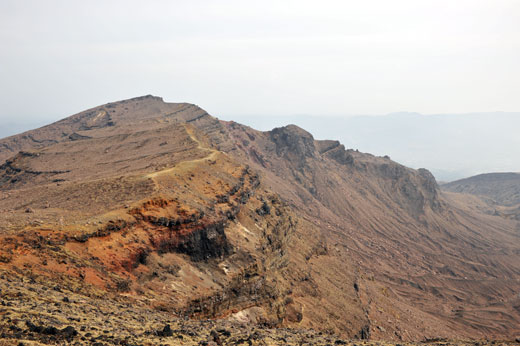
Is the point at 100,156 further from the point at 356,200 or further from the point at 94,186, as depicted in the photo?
the point at 356,200

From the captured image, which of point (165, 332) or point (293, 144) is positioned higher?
point (293, 144)

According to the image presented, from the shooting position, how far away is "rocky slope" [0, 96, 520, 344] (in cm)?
3138

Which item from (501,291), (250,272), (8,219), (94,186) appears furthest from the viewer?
(501,291)

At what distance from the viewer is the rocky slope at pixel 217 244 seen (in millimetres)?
31375

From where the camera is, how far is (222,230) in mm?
47312

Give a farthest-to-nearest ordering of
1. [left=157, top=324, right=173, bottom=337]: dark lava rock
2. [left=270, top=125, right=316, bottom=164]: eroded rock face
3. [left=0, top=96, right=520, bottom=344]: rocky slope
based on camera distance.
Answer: [left=270, top=125, right=316, bottom=164]: eroded rock face < [left=0, top=96, right=520, bottom=344]: rocky slope < [left=157, top=324, right=173, bottom=337]: dark lava rock

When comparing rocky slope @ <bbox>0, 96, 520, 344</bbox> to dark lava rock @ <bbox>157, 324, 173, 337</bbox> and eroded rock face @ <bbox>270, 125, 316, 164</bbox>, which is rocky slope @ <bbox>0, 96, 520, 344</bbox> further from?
eroded rock face @ <bbox>270, 125, 316, 164</bbox>

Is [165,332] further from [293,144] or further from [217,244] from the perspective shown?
[293,144]

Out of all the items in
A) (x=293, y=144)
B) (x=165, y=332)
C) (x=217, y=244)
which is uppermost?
(x=293, y=144)

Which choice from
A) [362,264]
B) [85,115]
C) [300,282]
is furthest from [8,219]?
[85,115]

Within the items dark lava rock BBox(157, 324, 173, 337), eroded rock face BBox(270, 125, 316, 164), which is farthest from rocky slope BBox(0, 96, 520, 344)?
eroded rock face BBox(270, 125, 316, 164)

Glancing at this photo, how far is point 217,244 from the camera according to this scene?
45625 millimetres

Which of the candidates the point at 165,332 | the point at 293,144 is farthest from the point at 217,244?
the point at 293,144

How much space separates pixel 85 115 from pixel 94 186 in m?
128
